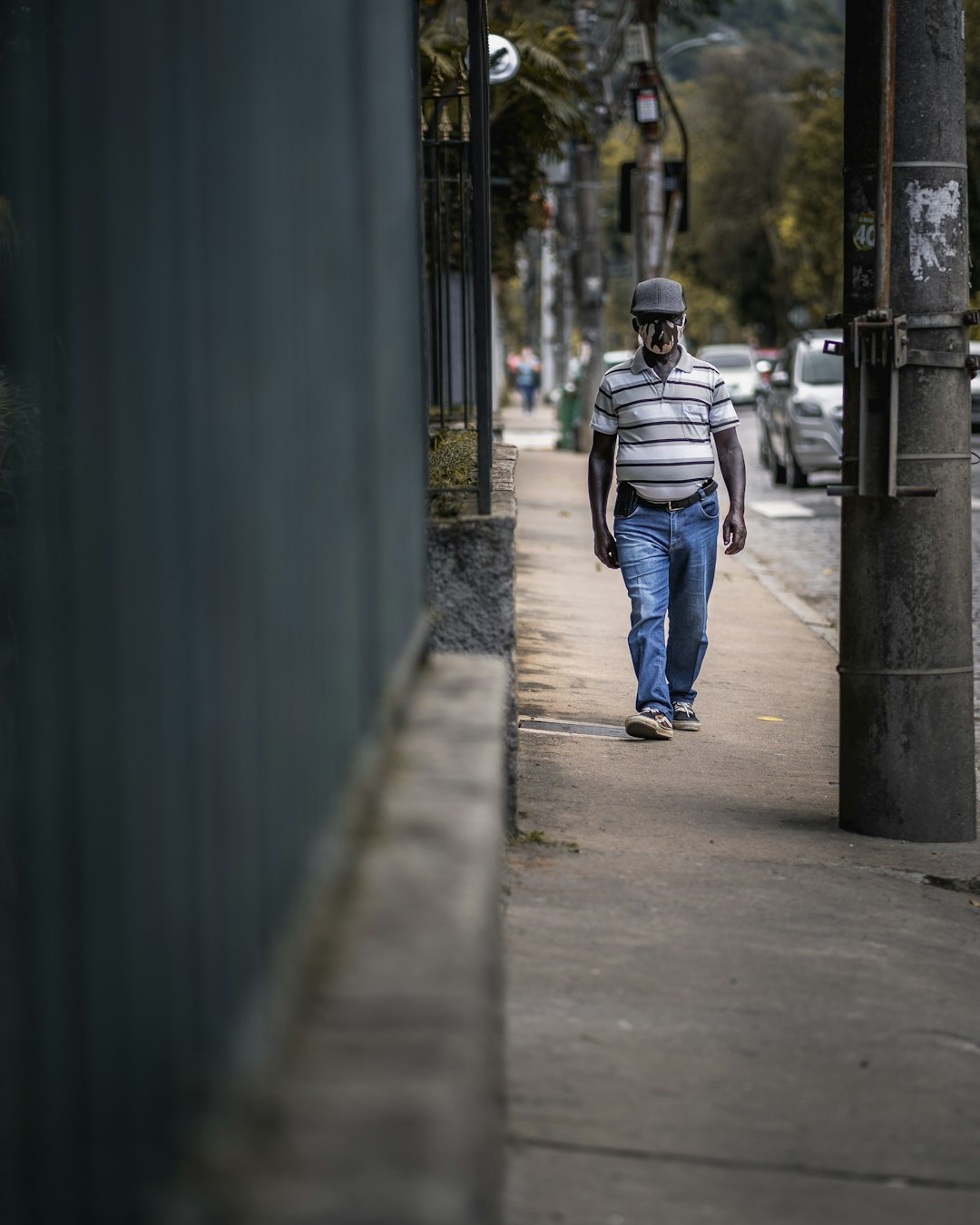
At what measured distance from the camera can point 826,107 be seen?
53844 mm

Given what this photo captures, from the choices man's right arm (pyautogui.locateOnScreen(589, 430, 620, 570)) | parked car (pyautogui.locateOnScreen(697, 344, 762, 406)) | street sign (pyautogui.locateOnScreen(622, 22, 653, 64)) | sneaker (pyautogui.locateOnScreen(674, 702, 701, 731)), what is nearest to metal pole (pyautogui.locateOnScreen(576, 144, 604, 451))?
street sign (pyautogui.locateOnScreen(622, 22, 653, 64))

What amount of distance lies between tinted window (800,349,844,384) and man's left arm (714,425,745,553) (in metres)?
15.0

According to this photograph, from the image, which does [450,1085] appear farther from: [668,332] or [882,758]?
[668,332]

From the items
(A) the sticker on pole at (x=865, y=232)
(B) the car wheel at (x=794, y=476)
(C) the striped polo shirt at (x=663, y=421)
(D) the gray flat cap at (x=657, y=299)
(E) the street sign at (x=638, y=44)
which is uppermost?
(E) the street sign at (x=638, y=44)

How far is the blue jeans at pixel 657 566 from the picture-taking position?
22.6ft

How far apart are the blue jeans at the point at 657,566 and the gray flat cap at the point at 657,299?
2.51 ft

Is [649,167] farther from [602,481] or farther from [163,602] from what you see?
[163,602]

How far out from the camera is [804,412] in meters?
21.0

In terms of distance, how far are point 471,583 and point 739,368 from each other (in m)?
50.2

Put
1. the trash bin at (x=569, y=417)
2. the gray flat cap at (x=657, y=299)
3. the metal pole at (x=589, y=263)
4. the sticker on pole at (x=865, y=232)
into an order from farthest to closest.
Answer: the trash bin at (x=569, y=417), the metal pole at (x=589, y=263), the gray flat cap at (x=657, y=299), the sticker on pole at (x=865, y=232)

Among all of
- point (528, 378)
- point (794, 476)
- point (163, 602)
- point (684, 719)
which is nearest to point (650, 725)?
point (684, 719)

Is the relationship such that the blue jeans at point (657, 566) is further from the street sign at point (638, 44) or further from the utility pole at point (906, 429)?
the street sign at point (638, 44)

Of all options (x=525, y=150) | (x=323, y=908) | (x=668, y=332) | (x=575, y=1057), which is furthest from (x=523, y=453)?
(x=323, y=908)

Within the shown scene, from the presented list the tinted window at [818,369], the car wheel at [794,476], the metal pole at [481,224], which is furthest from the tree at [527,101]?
the metal pole at [481,224]
